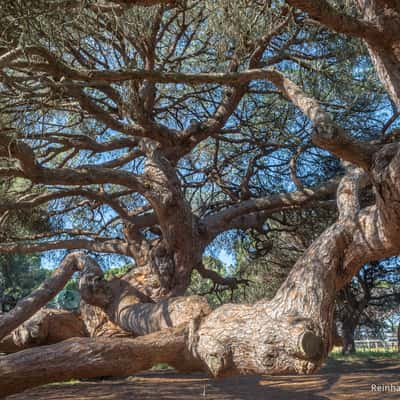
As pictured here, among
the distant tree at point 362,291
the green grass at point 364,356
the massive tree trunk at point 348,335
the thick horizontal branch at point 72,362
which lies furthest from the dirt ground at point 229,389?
the massive tree trunk at point 348,335

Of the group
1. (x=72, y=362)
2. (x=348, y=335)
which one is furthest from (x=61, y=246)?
(x=348, y=335)

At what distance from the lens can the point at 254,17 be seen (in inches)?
189

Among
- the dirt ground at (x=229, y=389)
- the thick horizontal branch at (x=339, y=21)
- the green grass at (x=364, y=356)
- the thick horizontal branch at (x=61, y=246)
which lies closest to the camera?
the thick horizontal branch at (x=339, y=21)

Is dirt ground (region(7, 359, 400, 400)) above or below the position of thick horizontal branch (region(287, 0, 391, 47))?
below

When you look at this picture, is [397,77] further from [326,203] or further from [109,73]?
[326,203]

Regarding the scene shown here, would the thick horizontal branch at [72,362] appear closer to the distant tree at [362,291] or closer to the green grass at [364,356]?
the green grass at [364,356]

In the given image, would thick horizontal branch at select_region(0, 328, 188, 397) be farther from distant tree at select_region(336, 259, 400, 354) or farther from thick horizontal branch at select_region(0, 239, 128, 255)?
distant tree at select_region(336, 259, 400, 354)

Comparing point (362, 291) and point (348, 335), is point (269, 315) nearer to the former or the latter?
point (362, 291)

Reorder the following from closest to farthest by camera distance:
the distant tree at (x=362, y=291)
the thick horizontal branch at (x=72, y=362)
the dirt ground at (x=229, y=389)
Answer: the thick horizontal branch at (x=72, y=362), the dirt ground at (x=229, y=389), the distant tree at (x=362, y=291)

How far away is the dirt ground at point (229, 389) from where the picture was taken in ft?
Result: 15.6

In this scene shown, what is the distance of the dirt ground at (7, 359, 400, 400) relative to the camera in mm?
4746

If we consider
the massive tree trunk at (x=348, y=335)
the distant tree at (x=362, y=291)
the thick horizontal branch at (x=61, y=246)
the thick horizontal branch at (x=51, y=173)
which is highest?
the thick horizontal branch at (x=51, y=173)

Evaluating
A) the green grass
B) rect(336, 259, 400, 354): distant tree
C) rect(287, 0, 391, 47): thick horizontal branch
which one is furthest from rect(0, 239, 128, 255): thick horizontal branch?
rect(336, 259, 400, 354): distant tree

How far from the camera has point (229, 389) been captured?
5480mm
